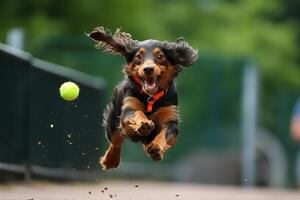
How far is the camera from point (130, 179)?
69.3ft

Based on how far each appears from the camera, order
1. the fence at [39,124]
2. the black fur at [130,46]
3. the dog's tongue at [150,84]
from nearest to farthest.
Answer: the dog's tongue at [150,84] < the black fur at [130,46] < the fence at [39,124]

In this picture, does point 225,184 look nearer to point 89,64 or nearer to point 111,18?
point 89,64

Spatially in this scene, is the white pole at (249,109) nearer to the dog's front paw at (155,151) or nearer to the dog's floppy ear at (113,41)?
the dog's floppy ear at (113,41)

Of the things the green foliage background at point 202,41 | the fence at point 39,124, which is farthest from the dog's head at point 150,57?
the green foliage background at point 202,41

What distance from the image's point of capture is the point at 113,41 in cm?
940

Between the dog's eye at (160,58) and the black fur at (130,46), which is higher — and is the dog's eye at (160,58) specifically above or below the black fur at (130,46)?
below

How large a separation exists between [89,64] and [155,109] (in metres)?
12.2

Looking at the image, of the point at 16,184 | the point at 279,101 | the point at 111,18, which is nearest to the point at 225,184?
the point at 279,101

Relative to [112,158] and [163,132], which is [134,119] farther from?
[112,158]

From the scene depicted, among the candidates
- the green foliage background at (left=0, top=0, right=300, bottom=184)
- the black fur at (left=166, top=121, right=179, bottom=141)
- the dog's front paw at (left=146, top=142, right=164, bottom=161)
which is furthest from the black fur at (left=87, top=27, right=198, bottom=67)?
the green foliage background at (left=0, top=0, right=300, bottom=184)

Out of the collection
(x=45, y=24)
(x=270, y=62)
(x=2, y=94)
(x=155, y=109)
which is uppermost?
(x=270, y=62)

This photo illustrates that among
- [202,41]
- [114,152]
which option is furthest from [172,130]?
[202,41]

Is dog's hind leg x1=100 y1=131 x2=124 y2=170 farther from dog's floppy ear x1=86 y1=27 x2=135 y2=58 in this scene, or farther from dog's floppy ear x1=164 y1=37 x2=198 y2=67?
dog's floppy ear x1=164 y1=37 x2=198 y2=67

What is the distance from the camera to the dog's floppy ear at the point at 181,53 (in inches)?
363
